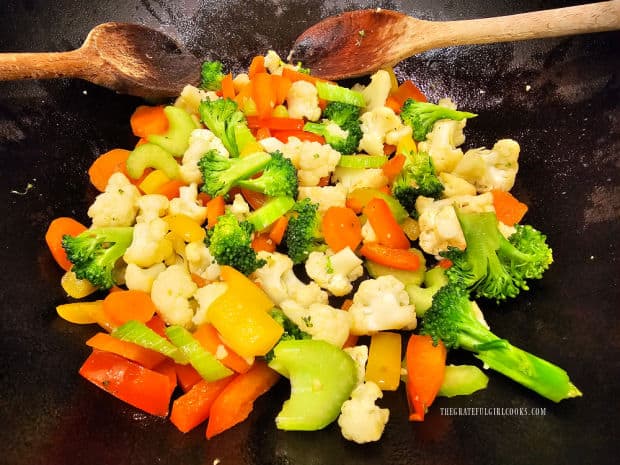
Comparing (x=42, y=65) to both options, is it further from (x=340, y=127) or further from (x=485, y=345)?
(x=485, y=345)

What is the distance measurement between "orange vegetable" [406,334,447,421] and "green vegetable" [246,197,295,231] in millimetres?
845

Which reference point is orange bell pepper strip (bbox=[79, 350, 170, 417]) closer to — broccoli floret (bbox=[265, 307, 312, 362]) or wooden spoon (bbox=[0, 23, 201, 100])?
broccoli floret (bbox=[265, 307, 312, 362])

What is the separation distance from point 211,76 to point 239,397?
177 centimetres

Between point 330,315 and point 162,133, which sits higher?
point 162,133

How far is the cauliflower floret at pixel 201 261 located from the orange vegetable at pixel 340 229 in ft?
1.82

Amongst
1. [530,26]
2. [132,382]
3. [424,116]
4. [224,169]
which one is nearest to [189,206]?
[224,169]

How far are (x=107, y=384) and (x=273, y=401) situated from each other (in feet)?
2.27

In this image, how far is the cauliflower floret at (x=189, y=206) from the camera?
8.71ft

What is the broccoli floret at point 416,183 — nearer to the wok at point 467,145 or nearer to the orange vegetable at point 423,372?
the wok at point 467,145

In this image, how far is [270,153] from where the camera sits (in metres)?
2.83

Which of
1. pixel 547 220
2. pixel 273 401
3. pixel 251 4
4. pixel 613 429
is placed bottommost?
pixel 273 401

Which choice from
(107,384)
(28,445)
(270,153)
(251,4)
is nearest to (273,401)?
(107,384)

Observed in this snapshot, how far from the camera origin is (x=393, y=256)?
103 inches

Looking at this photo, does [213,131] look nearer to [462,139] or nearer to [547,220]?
[462,139]
